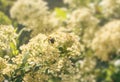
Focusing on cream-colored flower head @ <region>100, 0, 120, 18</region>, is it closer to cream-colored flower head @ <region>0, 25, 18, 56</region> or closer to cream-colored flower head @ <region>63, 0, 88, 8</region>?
cream-colored flower head @ <region>63, 0, 88, 8</region>

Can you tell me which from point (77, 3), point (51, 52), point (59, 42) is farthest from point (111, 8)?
point (51, 52)

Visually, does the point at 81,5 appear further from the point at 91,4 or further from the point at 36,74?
the point at 36,74

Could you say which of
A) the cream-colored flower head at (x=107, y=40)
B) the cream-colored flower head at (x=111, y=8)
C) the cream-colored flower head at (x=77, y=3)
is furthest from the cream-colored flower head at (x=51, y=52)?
the cream-colored flower head at (x=77, y=3)

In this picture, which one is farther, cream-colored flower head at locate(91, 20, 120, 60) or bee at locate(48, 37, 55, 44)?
cream-colored flower head at locate(91, 20, 120, 60)

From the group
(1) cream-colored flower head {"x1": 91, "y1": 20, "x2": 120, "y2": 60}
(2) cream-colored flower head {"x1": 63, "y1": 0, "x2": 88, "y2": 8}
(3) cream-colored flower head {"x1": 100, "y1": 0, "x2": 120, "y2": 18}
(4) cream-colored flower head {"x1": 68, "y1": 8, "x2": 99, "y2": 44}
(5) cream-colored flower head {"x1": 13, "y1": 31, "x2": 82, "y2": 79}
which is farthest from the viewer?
(2) cream-colored flower head {"x1": 63, "y1": 0, "x2": 88, "y2": 8}

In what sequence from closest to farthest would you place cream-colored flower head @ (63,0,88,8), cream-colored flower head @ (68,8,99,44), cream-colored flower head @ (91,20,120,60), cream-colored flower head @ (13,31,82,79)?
cream-colored flower head @ (13,31,82,79), cream-colored flower head @ (91,20,120,60), cream-colored flower head @ (68,8,99,44), cream-colored flower head @ (63,0,88,8)

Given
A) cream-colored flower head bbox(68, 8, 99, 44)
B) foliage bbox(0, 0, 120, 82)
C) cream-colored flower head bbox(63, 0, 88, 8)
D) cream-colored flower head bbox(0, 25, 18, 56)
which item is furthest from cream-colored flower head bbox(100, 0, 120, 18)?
cream-colored flower head bbox(0, 25, 18, 56)

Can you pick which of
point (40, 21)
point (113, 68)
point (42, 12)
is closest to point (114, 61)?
point (113, 68)

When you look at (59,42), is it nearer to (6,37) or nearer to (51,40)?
(51,40)
